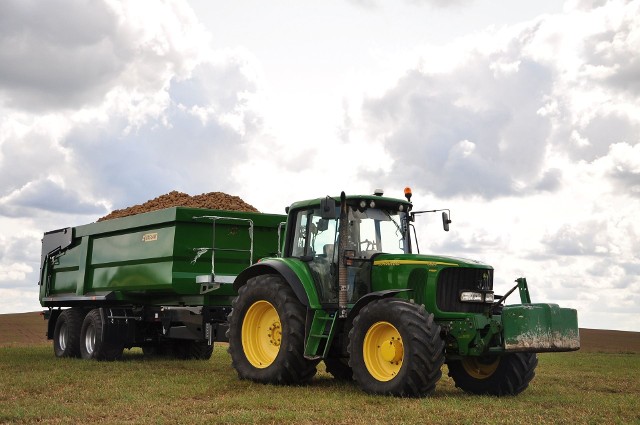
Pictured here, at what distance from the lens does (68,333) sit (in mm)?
18281

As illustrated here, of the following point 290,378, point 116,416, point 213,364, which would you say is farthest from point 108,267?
point 116,416

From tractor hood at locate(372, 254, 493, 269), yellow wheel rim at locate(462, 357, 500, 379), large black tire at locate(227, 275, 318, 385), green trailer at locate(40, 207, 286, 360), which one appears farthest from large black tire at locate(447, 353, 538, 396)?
green trailer at locate(40, 207, 286, 360)

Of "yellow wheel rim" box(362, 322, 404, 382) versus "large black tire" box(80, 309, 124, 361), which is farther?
"large black tire" box(80, 309, 124, 361)

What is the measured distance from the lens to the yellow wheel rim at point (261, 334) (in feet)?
40.9

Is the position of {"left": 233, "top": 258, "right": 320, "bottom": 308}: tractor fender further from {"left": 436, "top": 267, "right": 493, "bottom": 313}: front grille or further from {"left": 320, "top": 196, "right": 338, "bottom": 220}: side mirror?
{"left": 436, "top": 267, "right": 493, "bottom": 313}: front grille

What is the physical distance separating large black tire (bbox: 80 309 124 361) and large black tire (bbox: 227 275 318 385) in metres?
4.85

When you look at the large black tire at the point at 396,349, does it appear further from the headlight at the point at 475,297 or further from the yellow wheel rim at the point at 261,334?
the yellow wheel rim at the point at 261,334

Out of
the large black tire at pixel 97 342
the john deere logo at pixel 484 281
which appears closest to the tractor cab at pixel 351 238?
the john deere logo at pixel 484 281

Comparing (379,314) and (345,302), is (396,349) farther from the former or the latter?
(345,302)

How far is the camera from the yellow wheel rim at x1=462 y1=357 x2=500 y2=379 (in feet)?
38.8

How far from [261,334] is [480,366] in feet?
10.7

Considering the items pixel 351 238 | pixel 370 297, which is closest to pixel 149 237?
pixel 351 238

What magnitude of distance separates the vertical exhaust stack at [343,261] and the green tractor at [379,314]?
0.01m

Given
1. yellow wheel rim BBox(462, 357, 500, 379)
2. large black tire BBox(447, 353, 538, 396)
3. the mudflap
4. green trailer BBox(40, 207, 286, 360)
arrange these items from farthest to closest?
green trailer BBox(40, 207, 286, 360)
yellow wheel rim BBox(462, 357, 500, 379)
large black tire BBox(447, 353, 538, 396)
the mudflap
